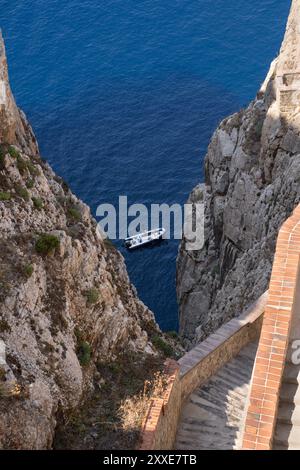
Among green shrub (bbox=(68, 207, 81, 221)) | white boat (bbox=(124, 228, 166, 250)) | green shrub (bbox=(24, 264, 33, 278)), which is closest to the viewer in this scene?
green shrub (bbox=(24, 264, 33, 278))

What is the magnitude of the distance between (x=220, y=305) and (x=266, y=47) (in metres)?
44.0

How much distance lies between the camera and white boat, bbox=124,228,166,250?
58.8 meters

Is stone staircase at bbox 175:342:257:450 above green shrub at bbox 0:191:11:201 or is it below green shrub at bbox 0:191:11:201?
below

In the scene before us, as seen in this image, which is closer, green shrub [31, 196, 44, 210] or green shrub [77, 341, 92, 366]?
green shrub [77, 341, 92, 366]

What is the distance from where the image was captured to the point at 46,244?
21000 millimetres

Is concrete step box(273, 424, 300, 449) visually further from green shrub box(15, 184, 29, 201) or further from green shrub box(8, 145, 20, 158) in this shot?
green shrub box(8, 145, 20, 158)

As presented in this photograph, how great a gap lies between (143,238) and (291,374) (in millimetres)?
45503

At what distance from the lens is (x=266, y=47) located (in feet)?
236

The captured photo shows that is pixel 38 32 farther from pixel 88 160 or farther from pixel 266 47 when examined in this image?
pixel 266 47

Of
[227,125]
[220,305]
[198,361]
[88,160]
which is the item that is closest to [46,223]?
[198,361]

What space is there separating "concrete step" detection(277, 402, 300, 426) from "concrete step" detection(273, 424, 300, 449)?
3.5 inches

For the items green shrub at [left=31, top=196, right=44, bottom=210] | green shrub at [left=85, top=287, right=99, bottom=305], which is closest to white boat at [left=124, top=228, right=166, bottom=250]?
green shrub at [left=31, top=196, right=44, bottom=210]

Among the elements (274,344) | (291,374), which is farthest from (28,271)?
(291,374)

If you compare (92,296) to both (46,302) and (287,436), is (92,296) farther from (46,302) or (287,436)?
(287,436)
